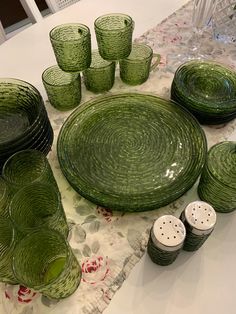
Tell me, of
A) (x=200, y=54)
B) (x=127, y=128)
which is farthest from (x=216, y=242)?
(x=200, y=54)

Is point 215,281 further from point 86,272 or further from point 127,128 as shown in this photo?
point 127,128

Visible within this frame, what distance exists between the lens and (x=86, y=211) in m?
0.59

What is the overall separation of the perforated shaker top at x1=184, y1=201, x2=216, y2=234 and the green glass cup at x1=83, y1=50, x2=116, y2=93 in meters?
0.46

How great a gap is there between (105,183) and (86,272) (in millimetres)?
171

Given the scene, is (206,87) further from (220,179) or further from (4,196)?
(4,196)

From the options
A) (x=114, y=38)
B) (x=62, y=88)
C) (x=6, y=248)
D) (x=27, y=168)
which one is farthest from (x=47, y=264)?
(x=114, y=38)

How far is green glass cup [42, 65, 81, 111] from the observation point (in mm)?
740

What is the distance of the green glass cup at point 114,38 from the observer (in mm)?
740

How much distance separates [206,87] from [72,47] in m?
0.36

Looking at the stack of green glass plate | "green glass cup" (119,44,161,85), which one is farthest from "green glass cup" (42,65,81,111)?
the stack of green glass plate

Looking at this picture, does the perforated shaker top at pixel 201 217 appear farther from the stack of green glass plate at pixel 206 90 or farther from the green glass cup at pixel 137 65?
the green glass cup at pixel 137 65

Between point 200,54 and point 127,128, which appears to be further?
point 200,54

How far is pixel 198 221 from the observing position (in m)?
0.47

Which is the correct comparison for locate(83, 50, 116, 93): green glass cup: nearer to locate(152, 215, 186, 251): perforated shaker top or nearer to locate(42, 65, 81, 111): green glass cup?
locate(42, 65, 81, 111): green glass cup
